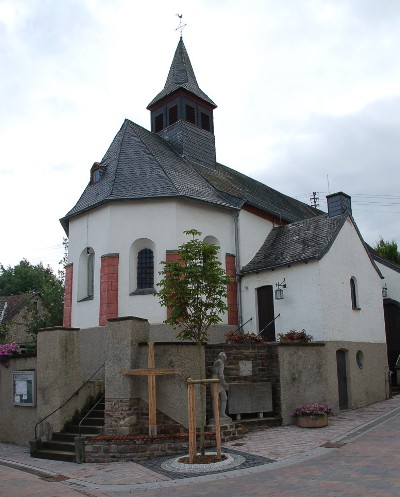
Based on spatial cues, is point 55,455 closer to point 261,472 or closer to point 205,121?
point 261,472

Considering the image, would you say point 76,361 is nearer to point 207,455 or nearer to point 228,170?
point 207,455

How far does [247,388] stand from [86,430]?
4499mm

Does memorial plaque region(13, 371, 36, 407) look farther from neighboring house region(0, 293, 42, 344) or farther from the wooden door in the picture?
neighboring house region(0, 293, 42, 344)

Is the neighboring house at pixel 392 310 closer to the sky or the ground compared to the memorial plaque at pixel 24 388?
closer to the sky

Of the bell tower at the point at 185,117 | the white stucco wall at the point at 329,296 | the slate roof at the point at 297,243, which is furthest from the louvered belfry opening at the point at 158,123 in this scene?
the white stucco wall at the point at 329,296

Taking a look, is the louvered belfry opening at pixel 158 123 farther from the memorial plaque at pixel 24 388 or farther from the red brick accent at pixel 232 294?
the memorial plaque at pixel 24 388

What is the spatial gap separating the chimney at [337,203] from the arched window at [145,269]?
29.1 feet

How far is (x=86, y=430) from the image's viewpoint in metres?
13.1

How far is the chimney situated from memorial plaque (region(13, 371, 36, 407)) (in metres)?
14.6

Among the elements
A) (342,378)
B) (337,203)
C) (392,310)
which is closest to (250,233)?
(337,203)

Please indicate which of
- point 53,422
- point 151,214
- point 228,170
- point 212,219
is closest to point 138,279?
point 151,214

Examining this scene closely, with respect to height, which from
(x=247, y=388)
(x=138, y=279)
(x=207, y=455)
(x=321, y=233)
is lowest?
(x=207, y=455)

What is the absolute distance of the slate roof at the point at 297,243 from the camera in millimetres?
18984

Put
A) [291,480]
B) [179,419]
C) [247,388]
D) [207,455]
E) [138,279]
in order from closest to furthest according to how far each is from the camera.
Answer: [291,480], [207,455], [179,419], [247,388], [138,279]
